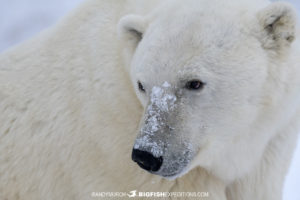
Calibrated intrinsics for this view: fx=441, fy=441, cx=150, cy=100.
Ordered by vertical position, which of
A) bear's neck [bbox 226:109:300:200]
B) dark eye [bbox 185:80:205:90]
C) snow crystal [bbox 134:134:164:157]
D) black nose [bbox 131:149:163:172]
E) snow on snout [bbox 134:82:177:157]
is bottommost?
bear's neck [bbox 226:109:300:200]

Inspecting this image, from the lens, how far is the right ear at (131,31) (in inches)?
118

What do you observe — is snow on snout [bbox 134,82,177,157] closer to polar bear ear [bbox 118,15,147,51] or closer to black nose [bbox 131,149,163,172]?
black nose [bbox 131,149,163,172]

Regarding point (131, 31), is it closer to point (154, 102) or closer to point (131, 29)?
point (131, 29)

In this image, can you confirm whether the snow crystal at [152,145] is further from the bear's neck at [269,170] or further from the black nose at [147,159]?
the bear's neck at [269,170]

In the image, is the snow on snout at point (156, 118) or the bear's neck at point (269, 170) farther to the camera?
the bear's neck at point (269, 170)

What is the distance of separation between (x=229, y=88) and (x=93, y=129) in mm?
1161

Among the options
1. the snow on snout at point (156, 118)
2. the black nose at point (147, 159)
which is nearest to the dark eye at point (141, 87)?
the snow on snout at point (156, 118)

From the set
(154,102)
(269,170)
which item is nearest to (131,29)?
(154,102)

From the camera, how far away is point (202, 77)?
8.66 feet

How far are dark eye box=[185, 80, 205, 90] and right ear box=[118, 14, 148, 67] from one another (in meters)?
0.59

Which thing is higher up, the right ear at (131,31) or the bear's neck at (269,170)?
the right ear at (131,31)

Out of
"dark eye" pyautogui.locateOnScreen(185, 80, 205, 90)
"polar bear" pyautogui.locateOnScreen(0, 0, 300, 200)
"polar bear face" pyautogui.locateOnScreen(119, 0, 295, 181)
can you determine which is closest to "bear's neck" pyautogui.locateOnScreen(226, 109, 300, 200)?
"polar bear" pyautogui.locateOnScreen(0, 0, 300, 200)

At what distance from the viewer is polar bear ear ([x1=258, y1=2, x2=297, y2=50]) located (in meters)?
2.69

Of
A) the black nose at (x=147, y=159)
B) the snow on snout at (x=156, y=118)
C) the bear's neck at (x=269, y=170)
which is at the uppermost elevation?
the snow on snout at (x=156, y=118)
